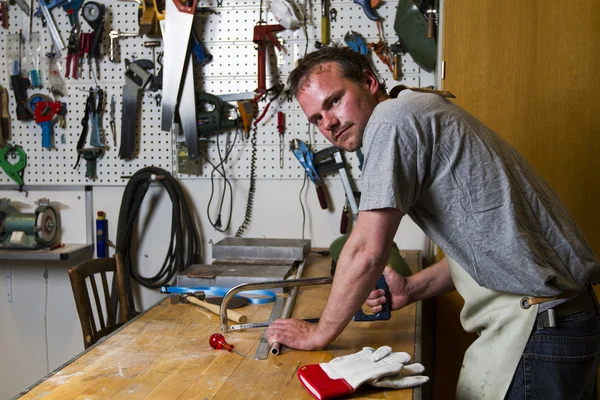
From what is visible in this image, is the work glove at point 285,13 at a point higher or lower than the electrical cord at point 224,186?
higher

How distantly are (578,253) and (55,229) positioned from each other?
8.40 feet

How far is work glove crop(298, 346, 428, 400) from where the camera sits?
1.28 metres

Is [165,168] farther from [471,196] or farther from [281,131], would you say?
[471,196]

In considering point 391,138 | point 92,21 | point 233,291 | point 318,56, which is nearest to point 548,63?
point 318,56

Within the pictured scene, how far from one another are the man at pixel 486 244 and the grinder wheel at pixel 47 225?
1.94 metres

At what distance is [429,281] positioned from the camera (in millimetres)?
1836

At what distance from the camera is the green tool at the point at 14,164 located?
3162 millimetres

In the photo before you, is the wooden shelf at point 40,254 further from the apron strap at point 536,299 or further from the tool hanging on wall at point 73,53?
A: the apron strap at point 536,299

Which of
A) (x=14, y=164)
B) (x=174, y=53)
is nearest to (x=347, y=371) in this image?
(x=174, y=53)

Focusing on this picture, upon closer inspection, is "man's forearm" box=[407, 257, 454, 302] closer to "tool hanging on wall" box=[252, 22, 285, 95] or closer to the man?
the man

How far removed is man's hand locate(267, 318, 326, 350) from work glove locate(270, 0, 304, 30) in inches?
66.6

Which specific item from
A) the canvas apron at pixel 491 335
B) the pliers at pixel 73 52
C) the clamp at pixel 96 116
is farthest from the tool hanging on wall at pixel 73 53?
the canvas apron at pixel 491 335

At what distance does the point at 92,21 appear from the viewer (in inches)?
119

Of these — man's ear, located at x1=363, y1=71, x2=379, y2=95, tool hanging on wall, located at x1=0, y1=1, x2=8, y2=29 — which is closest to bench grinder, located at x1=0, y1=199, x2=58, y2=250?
tool hanging on wall, located at x1=0, y1=1, x2=8, y2=29
